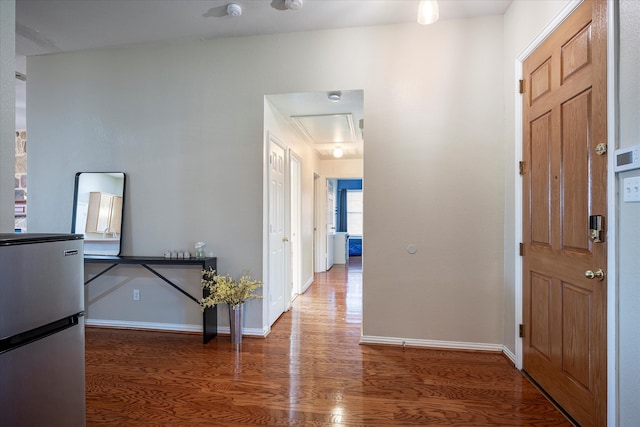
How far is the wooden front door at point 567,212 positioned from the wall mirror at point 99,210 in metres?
3.73

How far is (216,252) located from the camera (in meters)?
3.12

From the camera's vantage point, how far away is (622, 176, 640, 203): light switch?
1.34 meters

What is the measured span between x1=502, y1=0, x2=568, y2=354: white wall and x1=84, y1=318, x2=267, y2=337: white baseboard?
2195mm

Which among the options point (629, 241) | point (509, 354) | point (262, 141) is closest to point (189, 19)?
point (262, 141)

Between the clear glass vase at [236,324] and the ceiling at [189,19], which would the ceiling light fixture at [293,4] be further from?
the clear glass vase at [236,324]

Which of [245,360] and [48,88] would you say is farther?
[48,88]

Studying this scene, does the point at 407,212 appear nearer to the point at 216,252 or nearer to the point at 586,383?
the point at 586,383

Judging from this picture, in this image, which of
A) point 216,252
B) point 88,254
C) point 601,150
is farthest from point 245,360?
point 601,150

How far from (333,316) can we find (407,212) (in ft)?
5.31

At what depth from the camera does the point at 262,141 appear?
3.06 m

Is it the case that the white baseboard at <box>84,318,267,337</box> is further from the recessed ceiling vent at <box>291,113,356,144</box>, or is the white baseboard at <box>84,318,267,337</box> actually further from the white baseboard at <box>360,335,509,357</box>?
the recessed ceiling vent at <box>291,113,356,144</box>

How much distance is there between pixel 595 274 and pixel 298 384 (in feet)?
6.24

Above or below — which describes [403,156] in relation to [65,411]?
above

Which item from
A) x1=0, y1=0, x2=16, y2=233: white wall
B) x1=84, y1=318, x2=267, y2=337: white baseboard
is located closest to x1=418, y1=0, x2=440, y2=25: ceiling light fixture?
x1=0, y1=0, x2=16, y2=233: white wall
